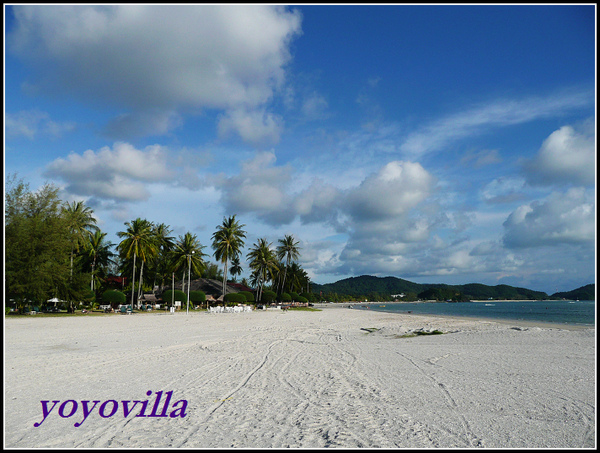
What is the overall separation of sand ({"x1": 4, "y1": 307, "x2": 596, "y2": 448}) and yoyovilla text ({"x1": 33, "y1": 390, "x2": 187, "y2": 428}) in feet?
0.16

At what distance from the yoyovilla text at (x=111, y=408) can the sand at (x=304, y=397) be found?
0.16 ft

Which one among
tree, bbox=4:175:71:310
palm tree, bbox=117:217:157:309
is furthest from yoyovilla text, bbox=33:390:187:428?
palm tree, bbox=117:217:157:309

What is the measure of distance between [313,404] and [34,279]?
30.0m

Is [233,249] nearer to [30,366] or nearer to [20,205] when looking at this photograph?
[20,205]

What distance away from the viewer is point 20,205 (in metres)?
30.0

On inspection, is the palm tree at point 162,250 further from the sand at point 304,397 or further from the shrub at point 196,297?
the sand at point 304,397

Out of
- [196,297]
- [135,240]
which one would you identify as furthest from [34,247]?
[196,297]

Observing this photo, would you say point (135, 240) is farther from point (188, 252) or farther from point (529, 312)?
point (529, 312)

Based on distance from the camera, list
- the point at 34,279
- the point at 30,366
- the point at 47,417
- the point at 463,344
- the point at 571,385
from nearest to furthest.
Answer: the point at 47,417
the point at 571,385
the point at 30,366
the point at 463,344
the point at 34,279

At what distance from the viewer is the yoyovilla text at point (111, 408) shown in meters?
5.30

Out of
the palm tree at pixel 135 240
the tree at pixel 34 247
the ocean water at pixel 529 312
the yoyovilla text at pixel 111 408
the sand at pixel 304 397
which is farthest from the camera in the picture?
the palm tree at pixel 135 240

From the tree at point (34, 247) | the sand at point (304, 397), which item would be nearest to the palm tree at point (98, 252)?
the tree at point (34, 247)

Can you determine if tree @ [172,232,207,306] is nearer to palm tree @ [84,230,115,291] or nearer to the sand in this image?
palm tree @ [84,230,115,291]

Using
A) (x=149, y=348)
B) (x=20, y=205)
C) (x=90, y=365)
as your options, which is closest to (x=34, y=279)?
(x=20, y=205)
